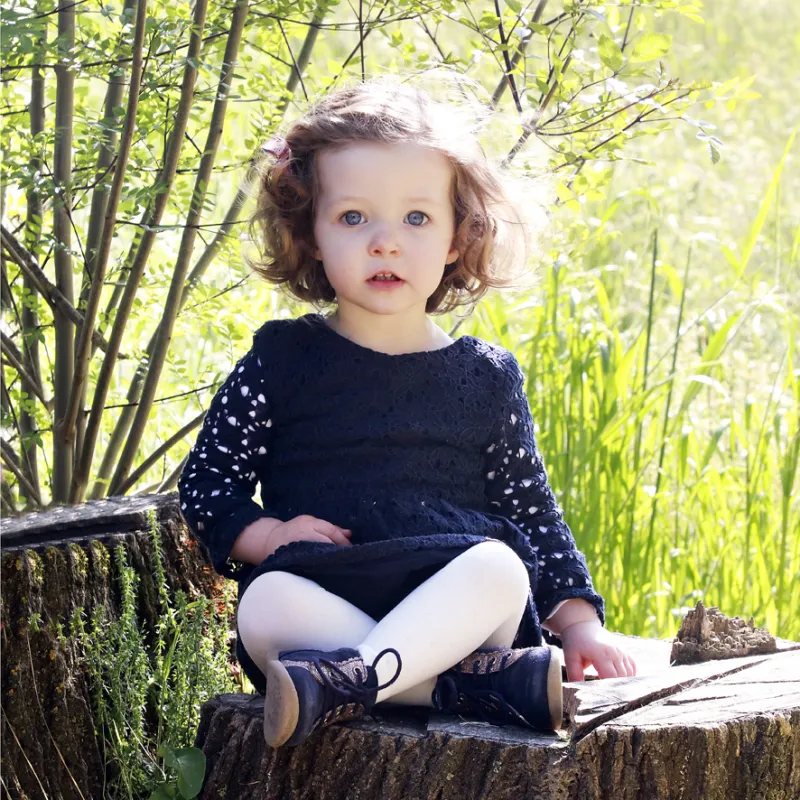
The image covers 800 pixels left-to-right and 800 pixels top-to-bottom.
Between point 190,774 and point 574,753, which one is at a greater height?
point 574,753

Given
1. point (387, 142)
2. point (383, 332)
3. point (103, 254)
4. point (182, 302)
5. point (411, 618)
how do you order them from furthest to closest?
point (182, 302), point (103, 254), point (383, 332), point (387, 142), point (411, 618)

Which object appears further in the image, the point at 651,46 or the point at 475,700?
the point at 651,46

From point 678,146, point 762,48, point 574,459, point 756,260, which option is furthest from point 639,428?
point 762,48

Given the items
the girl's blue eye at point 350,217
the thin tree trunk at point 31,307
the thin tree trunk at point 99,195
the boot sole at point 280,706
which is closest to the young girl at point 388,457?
the girl's blue eye at point 350,217

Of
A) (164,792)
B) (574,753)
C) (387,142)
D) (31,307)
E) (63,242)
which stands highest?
(387,142)

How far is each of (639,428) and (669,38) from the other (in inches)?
48.5

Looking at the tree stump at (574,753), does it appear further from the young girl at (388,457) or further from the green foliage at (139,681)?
the green foliage at (139,681)

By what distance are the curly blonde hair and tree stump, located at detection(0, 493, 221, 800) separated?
0.53m

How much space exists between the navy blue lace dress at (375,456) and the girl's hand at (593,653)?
5 centimetres

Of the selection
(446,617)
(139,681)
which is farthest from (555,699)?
(139,681)

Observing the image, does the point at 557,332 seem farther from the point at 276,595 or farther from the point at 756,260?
the point at 756,260

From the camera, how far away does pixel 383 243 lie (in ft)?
6.04

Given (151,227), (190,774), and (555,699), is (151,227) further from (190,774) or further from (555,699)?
(555,699)

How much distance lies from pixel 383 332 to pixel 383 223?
209 millimetres
